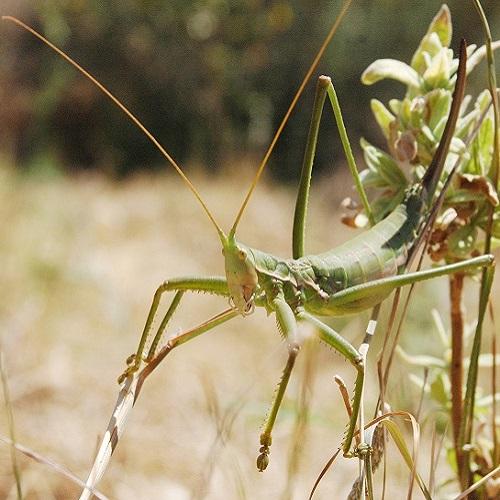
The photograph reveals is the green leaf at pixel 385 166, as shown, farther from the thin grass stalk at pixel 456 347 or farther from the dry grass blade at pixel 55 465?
the dry grass blade at pixel 55 465

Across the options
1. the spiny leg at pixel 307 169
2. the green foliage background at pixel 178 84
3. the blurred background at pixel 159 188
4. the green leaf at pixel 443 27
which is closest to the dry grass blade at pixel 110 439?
the spiny leg at pixel 307 169

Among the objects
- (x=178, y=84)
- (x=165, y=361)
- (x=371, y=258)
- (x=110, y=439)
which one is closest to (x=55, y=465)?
(x=110, y=439)

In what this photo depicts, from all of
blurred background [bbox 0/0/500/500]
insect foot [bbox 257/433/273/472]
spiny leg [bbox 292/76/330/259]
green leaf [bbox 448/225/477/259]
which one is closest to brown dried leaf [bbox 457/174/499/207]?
green leaf [bbox 448/225/477/259]

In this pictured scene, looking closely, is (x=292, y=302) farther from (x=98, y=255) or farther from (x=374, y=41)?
(x=374, y=41)

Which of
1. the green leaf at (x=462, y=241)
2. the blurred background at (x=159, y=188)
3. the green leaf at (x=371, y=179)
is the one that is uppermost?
the blurred background at (x=159, y=188)

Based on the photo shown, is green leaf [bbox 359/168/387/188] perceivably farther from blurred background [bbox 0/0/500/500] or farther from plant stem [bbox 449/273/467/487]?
blurred background [bbox 0/0/500/500]

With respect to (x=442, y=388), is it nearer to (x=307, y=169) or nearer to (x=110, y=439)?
(x=307, y=169)
